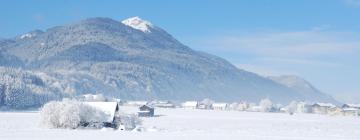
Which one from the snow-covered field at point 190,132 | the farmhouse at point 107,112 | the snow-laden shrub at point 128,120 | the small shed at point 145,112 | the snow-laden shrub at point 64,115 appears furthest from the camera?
the small shed at point 145,112

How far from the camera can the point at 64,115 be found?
80812 millimetres

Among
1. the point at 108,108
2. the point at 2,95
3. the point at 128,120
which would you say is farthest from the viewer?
the point at 2,95

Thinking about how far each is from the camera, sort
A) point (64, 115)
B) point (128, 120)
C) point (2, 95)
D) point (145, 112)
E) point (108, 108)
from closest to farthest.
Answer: point (64, 115) → point (128, 120) → point (108, 108) → point (145, 112) → point (2, 95)

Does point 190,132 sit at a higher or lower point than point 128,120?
lower

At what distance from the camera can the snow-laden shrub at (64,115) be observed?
266ft

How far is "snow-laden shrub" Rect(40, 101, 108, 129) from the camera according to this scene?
8094 centimetres

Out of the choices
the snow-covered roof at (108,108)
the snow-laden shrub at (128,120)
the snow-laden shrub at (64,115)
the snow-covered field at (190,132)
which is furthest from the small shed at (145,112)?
the snow-laden shrub at (64,115)

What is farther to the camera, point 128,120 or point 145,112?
point 145,112

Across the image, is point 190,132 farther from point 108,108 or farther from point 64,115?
point 108,108

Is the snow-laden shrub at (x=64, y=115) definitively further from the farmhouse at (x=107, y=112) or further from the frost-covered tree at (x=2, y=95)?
the frost-covered tree at (x=2, y=95)

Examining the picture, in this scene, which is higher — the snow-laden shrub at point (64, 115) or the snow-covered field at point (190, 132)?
the snow-laden shrub at point (64, 115)

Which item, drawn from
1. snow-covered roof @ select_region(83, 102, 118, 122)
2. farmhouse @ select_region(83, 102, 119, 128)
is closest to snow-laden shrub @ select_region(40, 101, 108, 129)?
farmhouse @ select_region(83, 102, 119, 128)

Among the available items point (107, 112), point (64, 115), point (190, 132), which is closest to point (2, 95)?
point (107, 112)

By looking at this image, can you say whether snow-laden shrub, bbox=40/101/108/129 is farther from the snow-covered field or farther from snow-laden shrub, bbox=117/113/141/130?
snow-laden shrub, bbox=117/113/141/130
